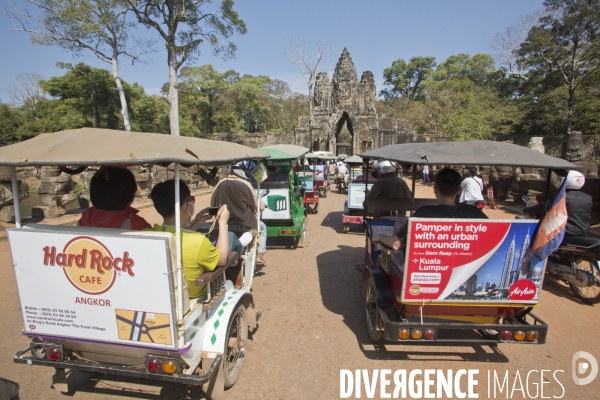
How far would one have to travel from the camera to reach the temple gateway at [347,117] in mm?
30406

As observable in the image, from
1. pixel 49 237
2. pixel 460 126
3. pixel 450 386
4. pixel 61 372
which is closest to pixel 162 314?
pixel 49 237

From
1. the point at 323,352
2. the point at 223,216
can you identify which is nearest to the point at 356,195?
the point at 323,352

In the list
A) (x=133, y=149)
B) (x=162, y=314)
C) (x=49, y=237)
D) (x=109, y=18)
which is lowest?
(x=162, y=314)

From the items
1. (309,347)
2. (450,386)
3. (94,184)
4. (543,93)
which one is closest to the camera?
(94,184)

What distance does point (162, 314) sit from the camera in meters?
2.28

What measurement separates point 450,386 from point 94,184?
145 inches

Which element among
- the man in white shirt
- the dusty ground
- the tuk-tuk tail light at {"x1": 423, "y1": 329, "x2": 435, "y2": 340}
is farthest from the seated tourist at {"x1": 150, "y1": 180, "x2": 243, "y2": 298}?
the man in white shirt

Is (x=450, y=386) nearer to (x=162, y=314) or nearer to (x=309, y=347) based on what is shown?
(x=309, y=347)

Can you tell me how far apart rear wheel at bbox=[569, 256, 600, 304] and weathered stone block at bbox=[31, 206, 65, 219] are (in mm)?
12890

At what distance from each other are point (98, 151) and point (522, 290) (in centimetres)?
361

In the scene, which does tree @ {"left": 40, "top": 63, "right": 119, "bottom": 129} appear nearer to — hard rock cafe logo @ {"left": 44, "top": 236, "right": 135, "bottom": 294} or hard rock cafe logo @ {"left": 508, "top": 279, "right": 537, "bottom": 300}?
hard rock cafe logo @ {"left": 44, "top": 236, "right": 135, "bottom": 294}

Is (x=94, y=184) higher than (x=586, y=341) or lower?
higher

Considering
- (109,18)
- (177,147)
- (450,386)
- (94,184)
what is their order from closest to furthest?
(177,147)
(94,184)
(450,386)
(109,18)

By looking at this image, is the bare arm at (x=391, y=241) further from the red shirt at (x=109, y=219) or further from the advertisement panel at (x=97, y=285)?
the red shirt at (x=109, y=219)
